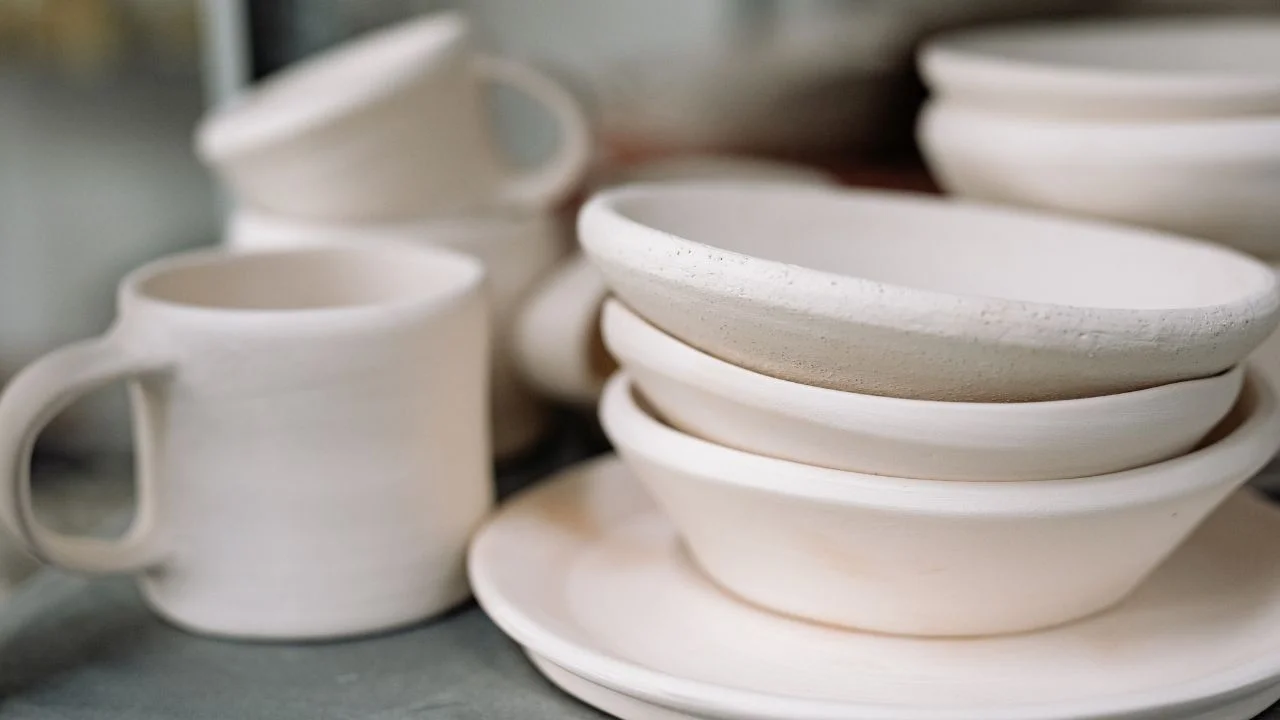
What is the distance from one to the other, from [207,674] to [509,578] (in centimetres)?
13

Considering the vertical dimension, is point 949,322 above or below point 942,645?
above

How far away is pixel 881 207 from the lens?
2.14 ft

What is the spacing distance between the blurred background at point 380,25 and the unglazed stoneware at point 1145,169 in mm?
235

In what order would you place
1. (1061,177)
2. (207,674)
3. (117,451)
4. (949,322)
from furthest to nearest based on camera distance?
(117,451) → (1061,177) → (207,674) → (949,322)

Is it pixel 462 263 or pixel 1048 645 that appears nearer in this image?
pixel 1048 645

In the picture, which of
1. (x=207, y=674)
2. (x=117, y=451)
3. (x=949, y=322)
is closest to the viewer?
(x=949, y=322)

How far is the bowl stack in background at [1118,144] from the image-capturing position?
599 mm

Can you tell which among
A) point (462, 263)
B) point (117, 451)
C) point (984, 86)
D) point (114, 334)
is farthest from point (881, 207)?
point (117, 451)

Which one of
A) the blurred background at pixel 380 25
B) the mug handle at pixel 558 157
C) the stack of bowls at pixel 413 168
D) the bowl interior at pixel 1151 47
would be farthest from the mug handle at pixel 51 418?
the bowl interior at pixel 1151 47

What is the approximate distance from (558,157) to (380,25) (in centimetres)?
21

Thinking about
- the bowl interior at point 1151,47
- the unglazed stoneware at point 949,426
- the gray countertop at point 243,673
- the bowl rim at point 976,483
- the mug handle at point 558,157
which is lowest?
the gray countertop at point 243,673

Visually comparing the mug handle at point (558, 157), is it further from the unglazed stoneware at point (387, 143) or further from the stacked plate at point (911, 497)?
the stacked plate at point (911, 497)

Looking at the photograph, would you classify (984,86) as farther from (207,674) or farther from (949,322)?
(207,674)

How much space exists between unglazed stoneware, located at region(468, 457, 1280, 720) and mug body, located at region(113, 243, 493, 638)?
0.13 feet
